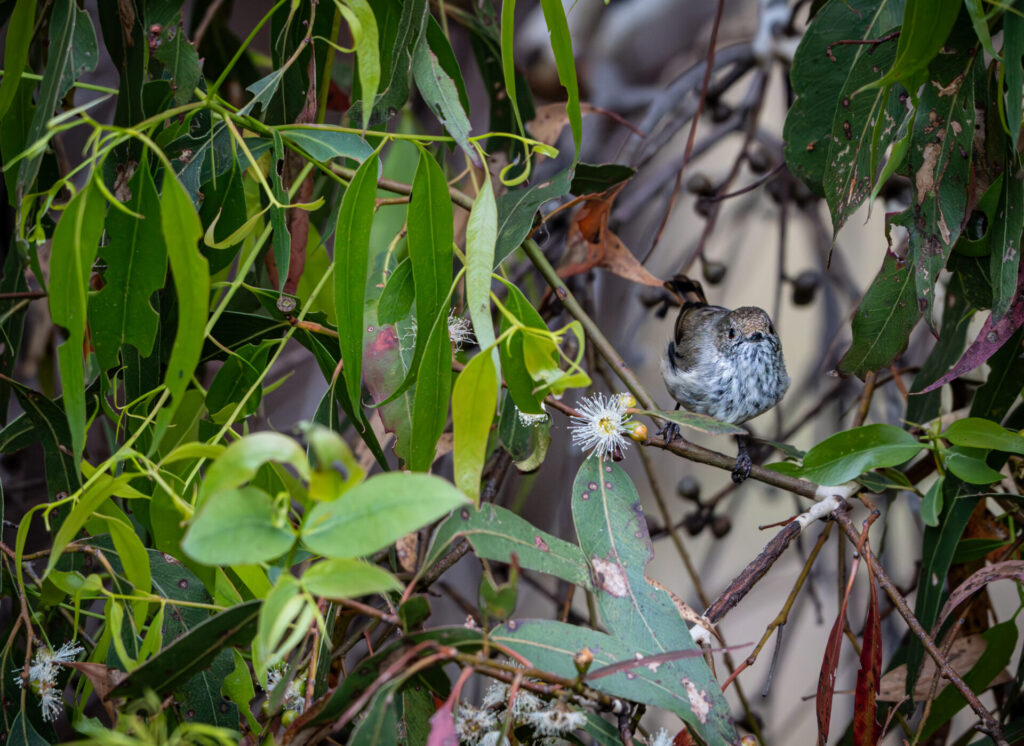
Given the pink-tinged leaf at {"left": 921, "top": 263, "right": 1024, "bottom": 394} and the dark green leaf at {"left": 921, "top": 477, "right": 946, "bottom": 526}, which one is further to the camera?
the dark green leaf at {"left": 921, "top": 477, "right": 946, "bottom": 526}

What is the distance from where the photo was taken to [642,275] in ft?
5.08

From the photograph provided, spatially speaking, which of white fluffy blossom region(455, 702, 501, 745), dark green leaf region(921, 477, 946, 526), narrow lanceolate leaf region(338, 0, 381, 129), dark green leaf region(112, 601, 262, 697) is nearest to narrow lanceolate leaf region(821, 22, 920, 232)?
dark green leaf region(921, 477, 946, 526)

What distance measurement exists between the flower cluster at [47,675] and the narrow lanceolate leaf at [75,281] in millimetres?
312

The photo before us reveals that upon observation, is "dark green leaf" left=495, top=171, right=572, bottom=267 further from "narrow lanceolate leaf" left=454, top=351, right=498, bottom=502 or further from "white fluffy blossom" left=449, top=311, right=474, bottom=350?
"narrow lanceolate leaf" left=454, top=351, right=498, bottom=502

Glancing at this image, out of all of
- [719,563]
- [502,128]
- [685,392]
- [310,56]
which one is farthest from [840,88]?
[719,563]

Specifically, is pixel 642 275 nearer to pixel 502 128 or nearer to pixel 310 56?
pixel 502 128

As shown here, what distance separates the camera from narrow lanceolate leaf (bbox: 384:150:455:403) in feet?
3.01

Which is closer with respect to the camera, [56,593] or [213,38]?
[56,593]

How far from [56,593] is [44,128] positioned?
543mm

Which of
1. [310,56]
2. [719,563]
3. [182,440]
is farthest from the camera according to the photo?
[719,563]

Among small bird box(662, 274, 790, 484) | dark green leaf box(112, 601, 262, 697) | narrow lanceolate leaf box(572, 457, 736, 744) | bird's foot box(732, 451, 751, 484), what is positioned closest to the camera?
dark green leaf box(112, 601, 262, 697)

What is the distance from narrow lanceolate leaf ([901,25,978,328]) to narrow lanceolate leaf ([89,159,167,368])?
878mm

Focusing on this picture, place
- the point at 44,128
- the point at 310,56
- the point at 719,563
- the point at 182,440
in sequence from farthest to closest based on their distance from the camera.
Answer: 1. the point at 719,563
2. the point at 310,56
3. the point at 182,440
4. the point at 44,128

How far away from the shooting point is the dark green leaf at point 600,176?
1.44m
